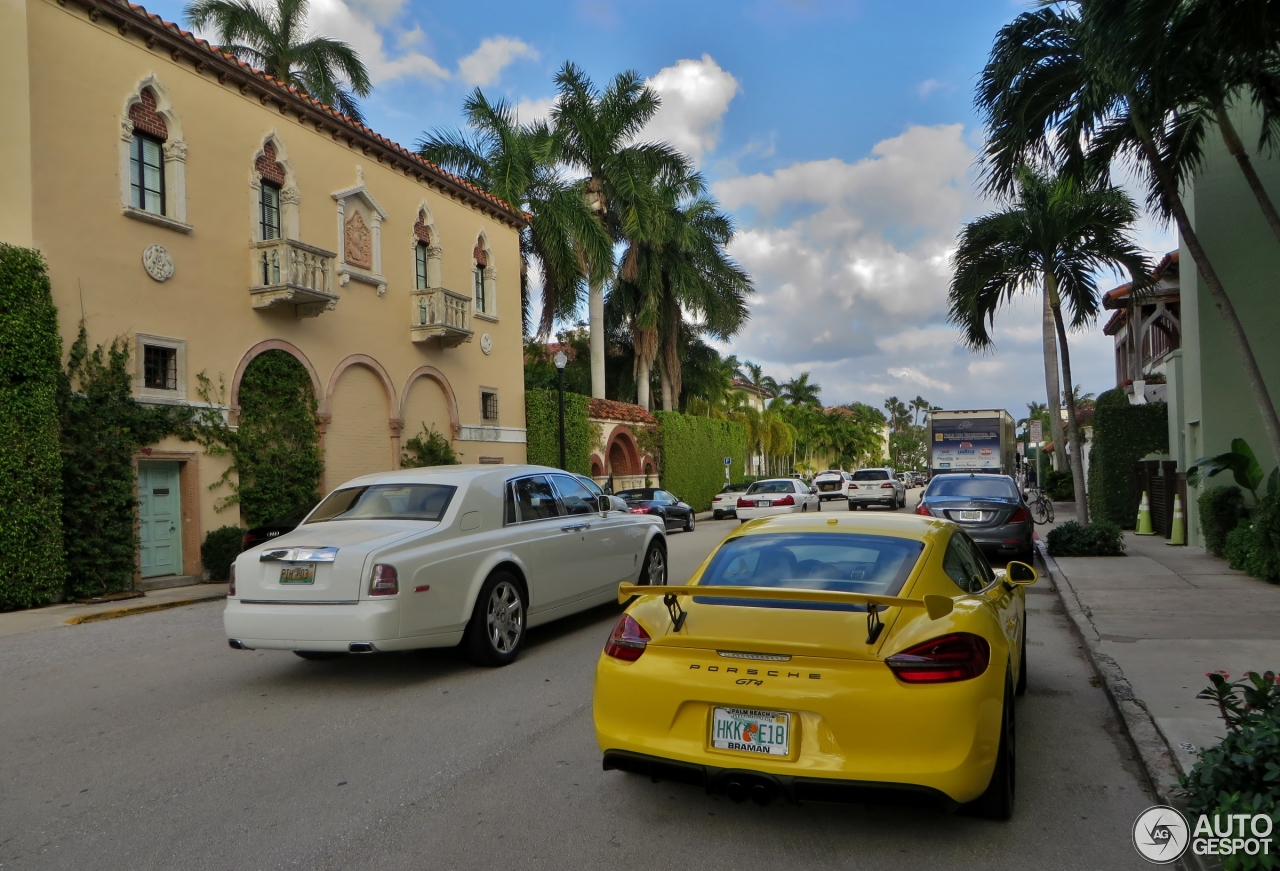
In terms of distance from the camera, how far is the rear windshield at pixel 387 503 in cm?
764

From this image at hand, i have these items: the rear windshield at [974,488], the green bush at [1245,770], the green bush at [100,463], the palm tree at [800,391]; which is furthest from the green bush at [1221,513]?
the palm tree at [800,391]

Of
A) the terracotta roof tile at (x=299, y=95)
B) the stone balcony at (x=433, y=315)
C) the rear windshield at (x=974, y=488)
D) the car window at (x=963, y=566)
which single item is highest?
the terracotta roof tile at (x=299, y=95)

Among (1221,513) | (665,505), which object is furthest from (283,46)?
(1221,513)

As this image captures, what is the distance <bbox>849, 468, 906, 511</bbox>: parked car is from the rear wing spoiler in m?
30.7

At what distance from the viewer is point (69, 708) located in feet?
22.1

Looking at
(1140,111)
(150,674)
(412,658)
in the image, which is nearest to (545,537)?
(412,658)

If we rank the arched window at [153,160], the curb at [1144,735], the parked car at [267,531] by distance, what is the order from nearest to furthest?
1. the curb at [1144,735]
2. the parked car at [267,531]
3. the arched window at [153,160]

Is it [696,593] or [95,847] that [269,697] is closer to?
[95,847]

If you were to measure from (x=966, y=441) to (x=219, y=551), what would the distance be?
23.7 meters

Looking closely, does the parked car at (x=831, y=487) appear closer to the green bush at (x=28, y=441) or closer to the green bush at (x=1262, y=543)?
the green bush at (x=1262, y=543)

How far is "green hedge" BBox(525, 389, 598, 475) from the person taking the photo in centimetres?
2808

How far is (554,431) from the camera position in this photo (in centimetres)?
2894

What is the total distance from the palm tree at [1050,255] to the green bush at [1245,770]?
13.1 meters

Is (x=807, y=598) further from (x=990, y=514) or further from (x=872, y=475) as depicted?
(x=872, y=475)
